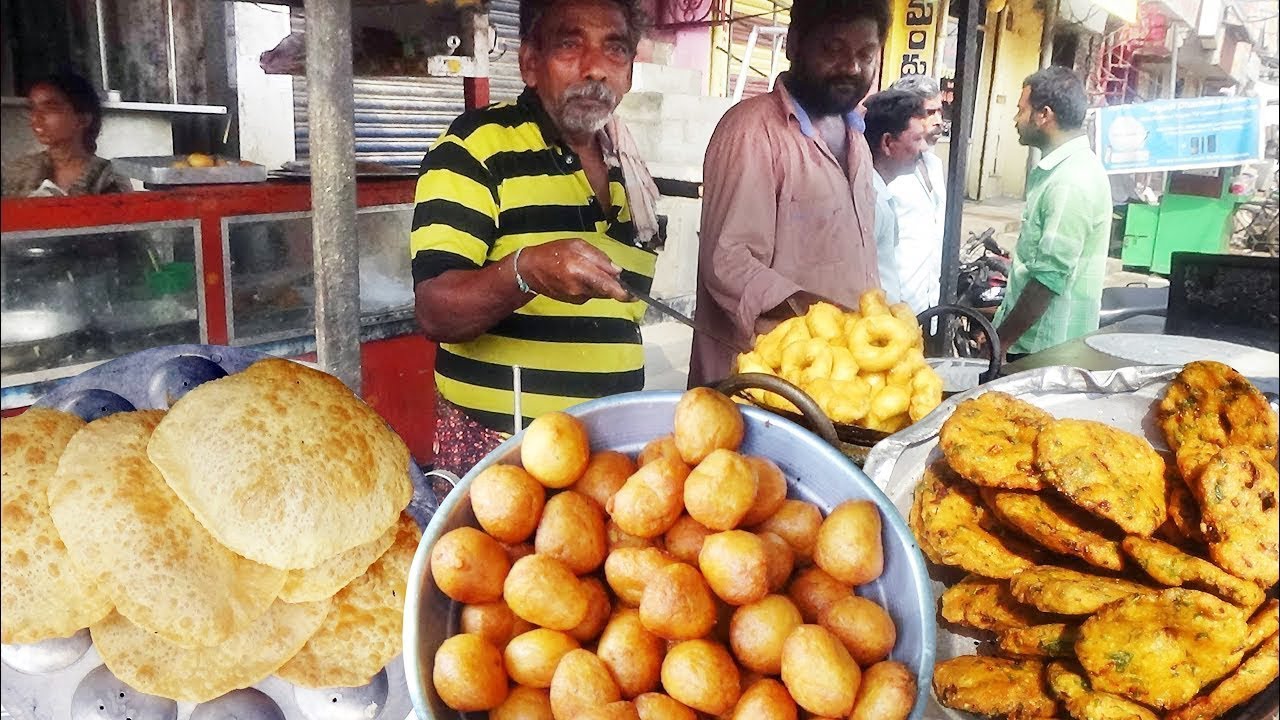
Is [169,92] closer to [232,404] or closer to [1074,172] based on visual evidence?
[232,404]

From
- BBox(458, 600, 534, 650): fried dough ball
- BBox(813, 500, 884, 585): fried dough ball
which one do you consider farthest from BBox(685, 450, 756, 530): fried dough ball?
BBox(458, 600, 534, 650): fried dough ball

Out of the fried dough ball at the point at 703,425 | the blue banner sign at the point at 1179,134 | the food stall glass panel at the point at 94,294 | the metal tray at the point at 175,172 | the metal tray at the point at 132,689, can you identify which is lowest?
the metal tray at the point at 132,689

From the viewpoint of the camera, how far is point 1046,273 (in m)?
2.30

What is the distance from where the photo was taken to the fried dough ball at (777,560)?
1.43 metres

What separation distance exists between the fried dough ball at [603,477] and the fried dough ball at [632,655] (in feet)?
0.75

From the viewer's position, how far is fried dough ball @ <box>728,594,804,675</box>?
1.34 metres

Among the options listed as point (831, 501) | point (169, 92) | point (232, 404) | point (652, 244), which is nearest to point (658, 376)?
point (652, 244)

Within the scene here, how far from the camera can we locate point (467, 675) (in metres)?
1.35

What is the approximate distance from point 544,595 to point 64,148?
128 cm

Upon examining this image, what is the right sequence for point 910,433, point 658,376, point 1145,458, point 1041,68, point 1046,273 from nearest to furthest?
1. point 1145,458
2. point 910,433
3. point 1041,68
4. point 1046,273
5. point 658,376

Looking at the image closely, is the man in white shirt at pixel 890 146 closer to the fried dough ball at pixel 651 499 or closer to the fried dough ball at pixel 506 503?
the fried dough ball at pixel 651 499

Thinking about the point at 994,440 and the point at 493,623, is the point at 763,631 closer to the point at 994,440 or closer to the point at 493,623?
the point at 493,623

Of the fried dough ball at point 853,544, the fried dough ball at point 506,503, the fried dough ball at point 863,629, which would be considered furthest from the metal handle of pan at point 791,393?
the fried dough ball at point 506,503

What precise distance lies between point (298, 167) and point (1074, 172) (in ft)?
6.14
